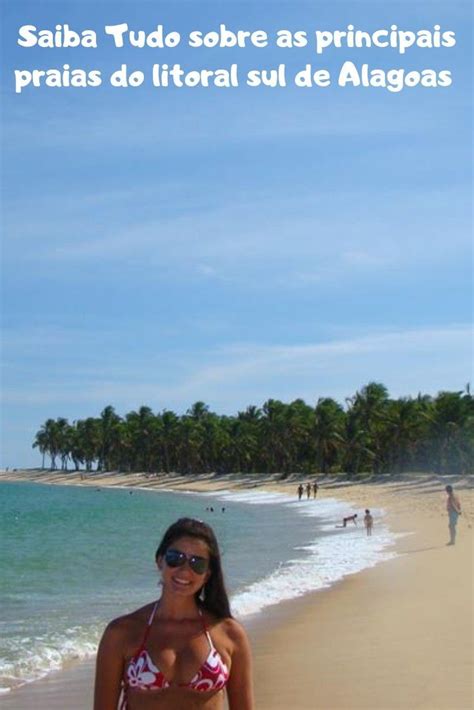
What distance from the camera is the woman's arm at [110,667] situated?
327 centimetres

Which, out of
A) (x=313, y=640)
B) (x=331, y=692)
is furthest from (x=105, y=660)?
(x=313, y=640)

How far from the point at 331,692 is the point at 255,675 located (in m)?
1.18

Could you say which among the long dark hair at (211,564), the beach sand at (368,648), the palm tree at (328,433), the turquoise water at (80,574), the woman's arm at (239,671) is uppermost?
the palm tree at (328,433)

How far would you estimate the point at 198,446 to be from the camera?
409ft

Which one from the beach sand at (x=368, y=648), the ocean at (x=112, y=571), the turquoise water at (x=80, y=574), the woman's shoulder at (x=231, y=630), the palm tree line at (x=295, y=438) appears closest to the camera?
the woman's shoulder at (x=231, y=630)

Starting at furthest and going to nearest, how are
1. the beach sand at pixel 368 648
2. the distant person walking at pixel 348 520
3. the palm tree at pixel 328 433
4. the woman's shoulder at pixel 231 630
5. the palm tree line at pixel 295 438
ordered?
the palm tree at pixel 328 433
the palm tree line at pixel 295 438
the distant person walking at pixel 348 520
the beach sand at pixel 368 648
the woman's shoulder at pixel 231 630

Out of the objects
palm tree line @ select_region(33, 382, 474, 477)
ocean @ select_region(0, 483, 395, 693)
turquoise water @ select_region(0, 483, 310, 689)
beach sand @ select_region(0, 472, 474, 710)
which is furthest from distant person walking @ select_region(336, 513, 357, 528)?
palm tree line @ select_region(33, 382, 474, 477)

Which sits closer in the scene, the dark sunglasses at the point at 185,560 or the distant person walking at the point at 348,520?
the dark sunglasses at the point at 185,560

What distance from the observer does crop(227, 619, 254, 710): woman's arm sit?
3.40 metres

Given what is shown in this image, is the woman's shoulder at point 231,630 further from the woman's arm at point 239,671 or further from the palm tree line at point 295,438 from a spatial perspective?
the palm tree line at point 295,438

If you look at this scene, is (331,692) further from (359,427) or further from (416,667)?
(359,427)

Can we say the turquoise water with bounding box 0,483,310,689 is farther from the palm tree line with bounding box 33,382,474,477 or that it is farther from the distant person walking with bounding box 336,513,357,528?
the palm tree line with bounding box 33,382,474,477

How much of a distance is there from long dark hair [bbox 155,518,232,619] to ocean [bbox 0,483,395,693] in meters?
1.07

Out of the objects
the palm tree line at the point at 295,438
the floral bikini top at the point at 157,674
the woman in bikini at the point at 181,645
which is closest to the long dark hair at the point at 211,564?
the woman in bikini at the point at 181,645
